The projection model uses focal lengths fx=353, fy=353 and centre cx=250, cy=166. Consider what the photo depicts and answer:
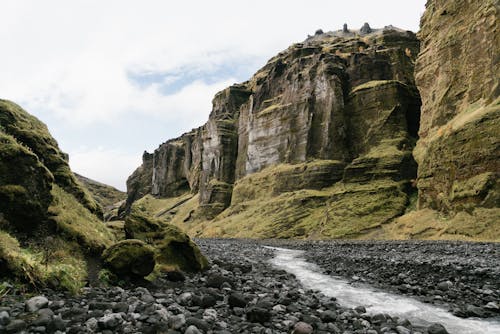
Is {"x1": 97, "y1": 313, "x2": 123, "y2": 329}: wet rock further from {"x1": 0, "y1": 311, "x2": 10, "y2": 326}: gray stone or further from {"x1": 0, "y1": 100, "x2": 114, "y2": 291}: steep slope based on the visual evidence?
{"x1": 0, "y1": 100, "x2": 114, "y2": 291}: steep slope

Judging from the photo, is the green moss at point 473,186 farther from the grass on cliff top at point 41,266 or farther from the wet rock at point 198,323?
the grass on cliff top at point 41,266

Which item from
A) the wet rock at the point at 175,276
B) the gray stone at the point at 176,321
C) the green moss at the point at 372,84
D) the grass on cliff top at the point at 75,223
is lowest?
the wet rock at the point at 175,276

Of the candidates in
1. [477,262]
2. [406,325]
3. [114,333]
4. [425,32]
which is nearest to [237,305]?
[114,333]

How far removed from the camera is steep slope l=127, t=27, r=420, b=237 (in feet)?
210

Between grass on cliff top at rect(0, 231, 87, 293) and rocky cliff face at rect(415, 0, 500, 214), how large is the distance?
4081cm

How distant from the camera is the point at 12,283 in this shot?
28.1 feet

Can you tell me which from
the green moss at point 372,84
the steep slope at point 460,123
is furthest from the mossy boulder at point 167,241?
the green moss at point 372,84

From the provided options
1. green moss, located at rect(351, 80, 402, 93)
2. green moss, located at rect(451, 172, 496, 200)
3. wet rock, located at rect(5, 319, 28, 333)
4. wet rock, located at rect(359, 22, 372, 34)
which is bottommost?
wet rock, located at rect(5, 319, 28, 333)

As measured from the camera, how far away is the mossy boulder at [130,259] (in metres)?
11.8

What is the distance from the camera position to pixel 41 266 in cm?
968

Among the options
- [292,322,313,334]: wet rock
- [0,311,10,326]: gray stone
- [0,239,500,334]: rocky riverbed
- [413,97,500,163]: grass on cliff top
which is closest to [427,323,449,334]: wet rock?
[0,239,500,334]: rocky riverbed

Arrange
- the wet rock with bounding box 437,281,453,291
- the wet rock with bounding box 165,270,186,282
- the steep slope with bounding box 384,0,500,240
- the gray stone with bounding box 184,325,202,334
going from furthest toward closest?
the steep slope with bounding box 384,0,500,240
the wet rock with bounding box 437,281,453,291
the wet rock with bounding box 165,270,186,282
the gray stone with bounding box 184,325,202,334

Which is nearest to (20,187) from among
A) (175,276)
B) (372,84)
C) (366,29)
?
(175,276)

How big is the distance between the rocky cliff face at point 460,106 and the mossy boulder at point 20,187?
41454 mm
